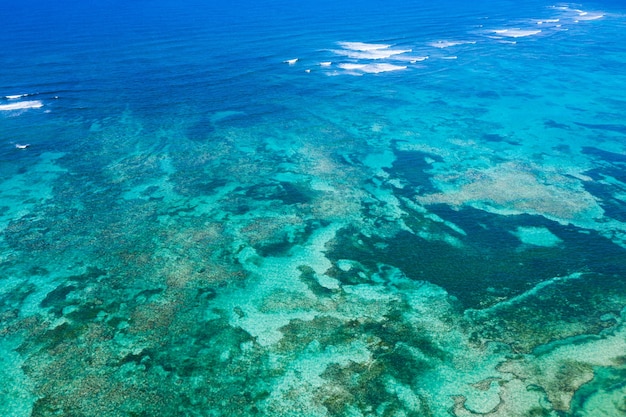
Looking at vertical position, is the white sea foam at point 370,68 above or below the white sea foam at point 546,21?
below

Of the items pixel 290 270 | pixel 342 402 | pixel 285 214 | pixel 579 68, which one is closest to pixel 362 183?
pixel 285 214

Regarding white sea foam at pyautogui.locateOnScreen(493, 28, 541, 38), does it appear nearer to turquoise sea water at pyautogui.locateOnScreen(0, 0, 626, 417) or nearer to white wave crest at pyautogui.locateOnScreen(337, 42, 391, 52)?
turquoise sea water at pyautogui.locateOnScreen(0, 0, 626, 417)

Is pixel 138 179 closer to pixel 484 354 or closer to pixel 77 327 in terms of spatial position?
pixel 77 327

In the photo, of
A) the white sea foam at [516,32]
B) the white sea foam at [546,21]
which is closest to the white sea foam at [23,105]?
the white sea foam at [516,32]

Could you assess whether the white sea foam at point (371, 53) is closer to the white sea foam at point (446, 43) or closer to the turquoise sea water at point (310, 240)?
the white sea foam at point (446, 43)

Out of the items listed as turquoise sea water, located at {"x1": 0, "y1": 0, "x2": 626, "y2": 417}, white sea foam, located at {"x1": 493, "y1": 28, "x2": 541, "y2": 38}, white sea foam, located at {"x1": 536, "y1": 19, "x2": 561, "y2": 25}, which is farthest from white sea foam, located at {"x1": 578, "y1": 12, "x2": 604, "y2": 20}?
turquoise sea water, located at {"x1": 0, "y1": 0, "x2": 626, "y2": 417}

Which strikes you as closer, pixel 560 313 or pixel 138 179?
pixel 560 313

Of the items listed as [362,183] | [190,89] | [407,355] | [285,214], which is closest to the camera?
[407,355]
